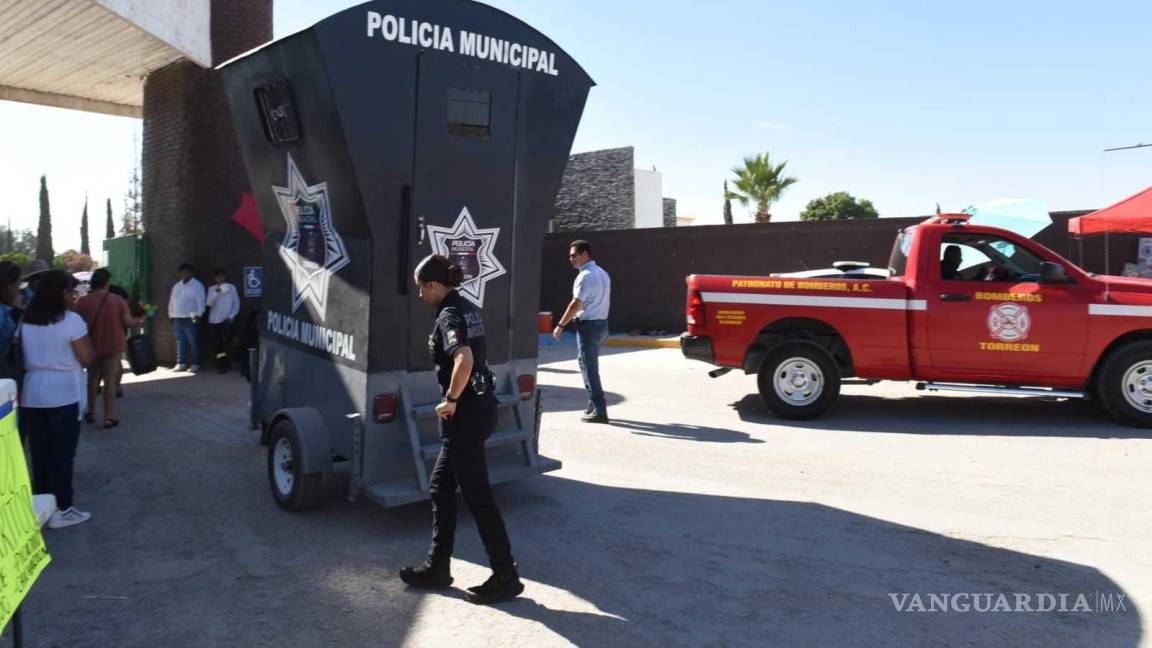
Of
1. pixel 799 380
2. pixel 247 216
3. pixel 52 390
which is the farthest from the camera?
pixel 247 216

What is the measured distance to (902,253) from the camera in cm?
906

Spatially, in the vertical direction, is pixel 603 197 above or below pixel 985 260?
above

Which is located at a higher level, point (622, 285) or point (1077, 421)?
point (622, 285)

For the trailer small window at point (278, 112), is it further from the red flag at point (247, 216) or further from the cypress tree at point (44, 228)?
the cypress tree at point (44, 228)

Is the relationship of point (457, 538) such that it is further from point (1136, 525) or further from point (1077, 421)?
point (1077, 421)

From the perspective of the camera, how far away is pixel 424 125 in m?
5.14

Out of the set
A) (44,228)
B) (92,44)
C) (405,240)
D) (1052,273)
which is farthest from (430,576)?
(44,228)

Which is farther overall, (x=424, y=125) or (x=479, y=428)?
(x=424, y=125)

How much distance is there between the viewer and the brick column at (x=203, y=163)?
12.7 meters

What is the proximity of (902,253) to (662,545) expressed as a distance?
225 inches

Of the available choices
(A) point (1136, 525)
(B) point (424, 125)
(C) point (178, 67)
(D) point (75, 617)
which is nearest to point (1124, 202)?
(A) point (1136, 525)

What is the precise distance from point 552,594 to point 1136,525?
400 cm

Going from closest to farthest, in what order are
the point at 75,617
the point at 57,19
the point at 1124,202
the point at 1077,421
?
the point at 75,617 < the point at 1077,421 < the point at 57,19 < the point at 1124,202

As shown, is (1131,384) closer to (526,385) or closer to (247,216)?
(526,385)
